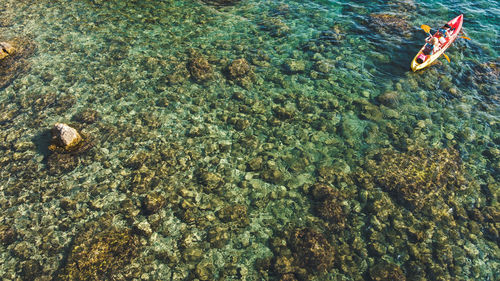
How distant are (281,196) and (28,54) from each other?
16.5 meters

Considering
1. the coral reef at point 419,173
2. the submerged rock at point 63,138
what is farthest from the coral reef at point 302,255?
the submerged rock at point 63,138

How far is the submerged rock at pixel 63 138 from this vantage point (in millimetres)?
12062

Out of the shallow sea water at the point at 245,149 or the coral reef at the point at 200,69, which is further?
the coral reef at the point at 200,69

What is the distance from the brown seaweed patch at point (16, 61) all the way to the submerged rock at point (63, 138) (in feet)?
19.0

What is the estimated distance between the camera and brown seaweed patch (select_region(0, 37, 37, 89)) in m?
15.4

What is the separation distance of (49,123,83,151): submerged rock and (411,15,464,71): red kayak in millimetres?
17372

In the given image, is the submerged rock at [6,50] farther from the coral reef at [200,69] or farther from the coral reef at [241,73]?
the coral reef at [241,73]

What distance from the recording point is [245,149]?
41.9 ft

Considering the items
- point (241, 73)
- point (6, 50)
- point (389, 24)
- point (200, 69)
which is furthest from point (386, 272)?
point (6, 50)

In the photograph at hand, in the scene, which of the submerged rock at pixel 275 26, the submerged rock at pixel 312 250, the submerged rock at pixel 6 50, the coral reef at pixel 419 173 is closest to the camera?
the submerged rock at pixel 312 250

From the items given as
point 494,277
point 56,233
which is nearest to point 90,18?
point 56,233

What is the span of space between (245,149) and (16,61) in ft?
46.4

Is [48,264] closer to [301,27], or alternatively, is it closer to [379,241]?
[379,241]

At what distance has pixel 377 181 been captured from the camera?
11773 millimetres
